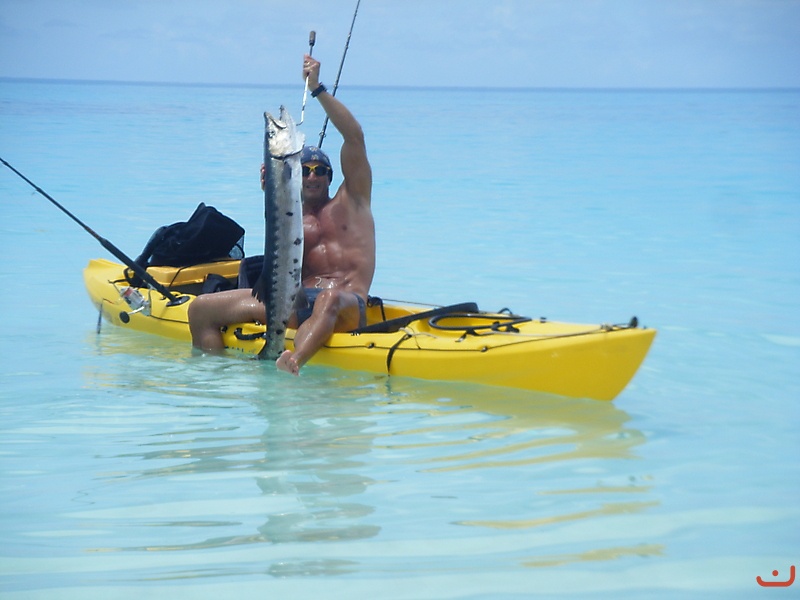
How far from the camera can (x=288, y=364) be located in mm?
6703

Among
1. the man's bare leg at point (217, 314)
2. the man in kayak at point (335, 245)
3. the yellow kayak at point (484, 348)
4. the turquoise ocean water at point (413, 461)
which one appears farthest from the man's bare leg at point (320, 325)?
the man's bare leg at point (217, 314)

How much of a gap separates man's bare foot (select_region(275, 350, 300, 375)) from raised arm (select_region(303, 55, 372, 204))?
1.15m

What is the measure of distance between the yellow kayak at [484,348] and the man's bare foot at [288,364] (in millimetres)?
328

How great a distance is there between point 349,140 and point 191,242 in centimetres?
217

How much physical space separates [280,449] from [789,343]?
15.9 ft

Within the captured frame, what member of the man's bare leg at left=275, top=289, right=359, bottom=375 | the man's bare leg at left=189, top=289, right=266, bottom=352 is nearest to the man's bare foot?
the man's bare leg at left=275, top=289, right=359, bottom=375

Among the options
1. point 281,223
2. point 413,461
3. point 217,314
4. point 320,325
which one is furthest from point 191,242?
point 413,461

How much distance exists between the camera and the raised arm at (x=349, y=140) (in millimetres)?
6695

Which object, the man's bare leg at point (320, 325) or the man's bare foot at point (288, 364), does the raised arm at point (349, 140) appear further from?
the man's bare foot at point (288, 364)

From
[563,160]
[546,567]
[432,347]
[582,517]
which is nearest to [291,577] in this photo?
[546,567]

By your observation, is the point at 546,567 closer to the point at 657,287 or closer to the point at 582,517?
the point at 582,517

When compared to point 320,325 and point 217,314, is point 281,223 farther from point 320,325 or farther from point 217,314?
point 217,314

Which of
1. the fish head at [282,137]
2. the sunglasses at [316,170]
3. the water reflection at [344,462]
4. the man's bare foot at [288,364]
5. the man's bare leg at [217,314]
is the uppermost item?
the fish head at [282,137]

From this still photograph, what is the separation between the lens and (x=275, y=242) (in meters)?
6.19
